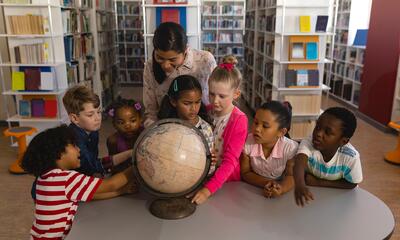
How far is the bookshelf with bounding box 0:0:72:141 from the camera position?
480 cm

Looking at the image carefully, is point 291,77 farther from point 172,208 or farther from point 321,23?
point 172,208

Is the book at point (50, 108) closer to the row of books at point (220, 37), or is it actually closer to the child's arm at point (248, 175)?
the child's arm at point (248, 175)

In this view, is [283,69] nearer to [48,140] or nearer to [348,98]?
[348,98]

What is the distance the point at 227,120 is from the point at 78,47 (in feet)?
16.0

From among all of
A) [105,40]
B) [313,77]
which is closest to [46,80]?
[105,40]

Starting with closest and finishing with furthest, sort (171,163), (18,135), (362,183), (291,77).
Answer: (171,163) < (362,183) < (18,135) < (291,77)

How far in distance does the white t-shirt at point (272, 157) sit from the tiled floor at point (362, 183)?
72.1 inches

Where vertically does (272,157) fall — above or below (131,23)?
below

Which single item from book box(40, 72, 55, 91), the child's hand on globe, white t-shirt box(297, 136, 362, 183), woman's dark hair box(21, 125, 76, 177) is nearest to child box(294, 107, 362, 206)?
white t-shirt box(297, 136, 362, 183)

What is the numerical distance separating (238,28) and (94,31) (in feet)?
17.3

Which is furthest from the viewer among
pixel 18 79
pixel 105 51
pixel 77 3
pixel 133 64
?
pixel 133 64

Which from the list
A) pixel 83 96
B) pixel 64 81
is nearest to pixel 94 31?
pixel 64 81

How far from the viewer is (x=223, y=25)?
36.0 ft

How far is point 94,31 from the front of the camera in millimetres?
7004
